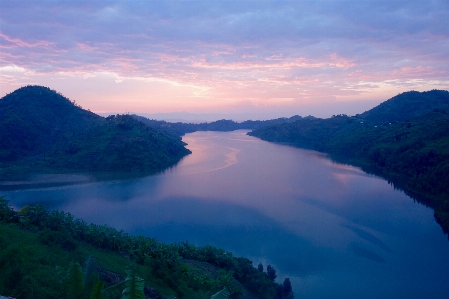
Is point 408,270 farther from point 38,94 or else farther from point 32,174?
point 38,94

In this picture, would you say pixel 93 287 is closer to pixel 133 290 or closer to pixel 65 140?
pixel 133 290

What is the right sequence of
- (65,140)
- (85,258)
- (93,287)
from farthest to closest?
1. (65,140)
2. (85,258)
3. (93,287)

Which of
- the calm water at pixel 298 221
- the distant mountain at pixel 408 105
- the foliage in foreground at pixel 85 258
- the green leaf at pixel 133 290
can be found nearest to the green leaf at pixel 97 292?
the green leaf at pixel 133 290

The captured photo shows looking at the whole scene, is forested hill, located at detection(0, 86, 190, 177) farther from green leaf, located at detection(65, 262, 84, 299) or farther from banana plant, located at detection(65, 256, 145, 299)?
green leaf, located at detection(65, 262, 84, 299)

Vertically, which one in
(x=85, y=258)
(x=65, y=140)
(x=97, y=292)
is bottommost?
(x=85, y=258)

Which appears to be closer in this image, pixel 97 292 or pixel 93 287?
pixel 97 292

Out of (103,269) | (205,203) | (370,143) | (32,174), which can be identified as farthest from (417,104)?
(103,269)

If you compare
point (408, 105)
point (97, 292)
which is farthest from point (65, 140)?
point (408, 105)
